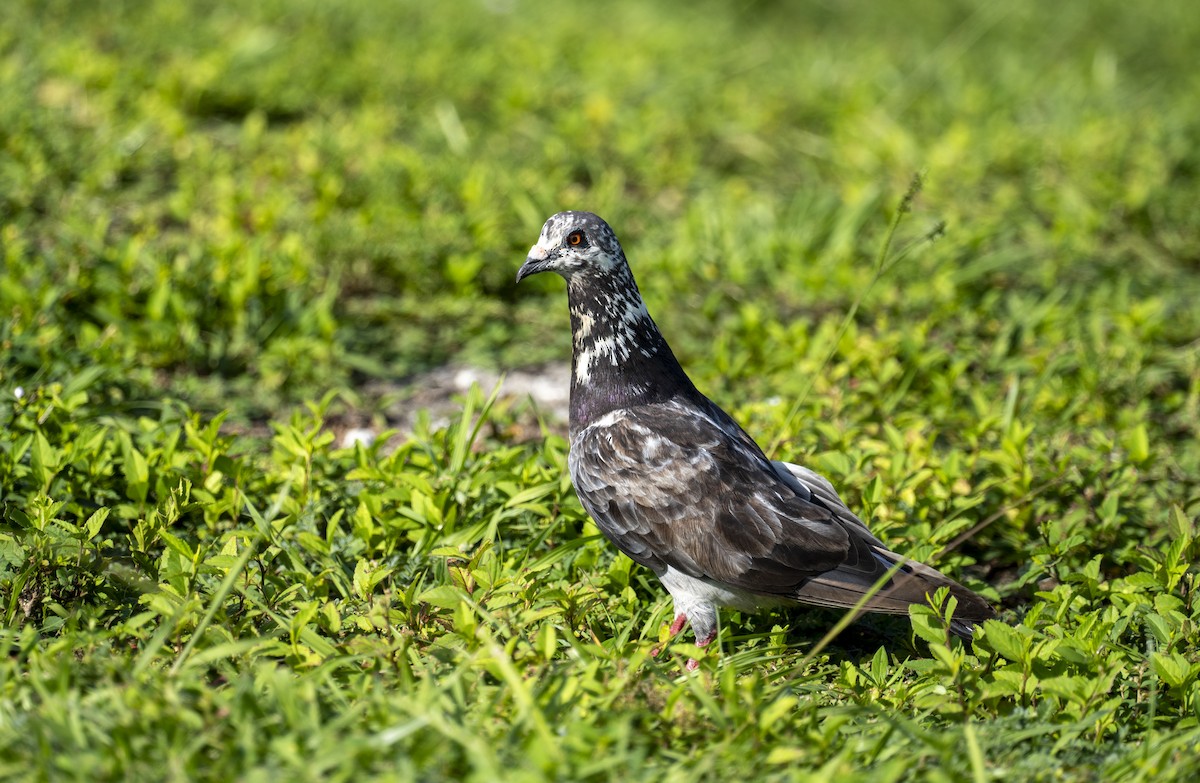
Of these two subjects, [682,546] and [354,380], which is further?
[354,380]

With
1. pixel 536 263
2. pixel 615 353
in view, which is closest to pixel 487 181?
pixel 536 263

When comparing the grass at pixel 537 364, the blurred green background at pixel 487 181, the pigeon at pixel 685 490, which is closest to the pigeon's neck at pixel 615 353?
the pigeon at pixel 685 490

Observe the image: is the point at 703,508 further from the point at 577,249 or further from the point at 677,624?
the point at 577,249

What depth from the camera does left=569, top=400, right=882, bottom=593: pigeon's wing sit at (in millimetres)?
3432

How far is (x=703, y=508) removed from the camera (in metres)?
3.52

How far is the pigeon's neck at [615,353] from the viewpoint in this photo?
3.86m

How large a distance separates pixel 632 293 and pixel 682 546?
95 centimetres

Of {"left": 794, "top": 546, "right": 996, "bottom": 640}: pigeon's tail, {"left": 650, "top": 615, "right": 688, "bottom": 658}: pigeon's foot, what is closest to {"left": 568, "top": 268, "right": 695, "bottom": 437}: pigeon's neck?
{"left": 650, "top": 615, "right": 688, "bottom": 658}: pigeon's foot

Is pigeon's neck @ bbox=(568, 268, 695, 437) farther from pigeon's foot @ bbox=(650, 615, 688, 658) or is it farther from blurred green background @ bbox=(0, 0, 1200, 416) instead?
blurred green background @ bbox=(0, 0, 1200, 416)

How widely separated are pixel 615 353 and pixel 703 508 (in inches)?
26.5

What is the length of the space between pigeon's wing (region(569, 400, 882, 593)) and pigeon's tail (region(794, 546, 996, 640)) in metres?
Answer: 0.03

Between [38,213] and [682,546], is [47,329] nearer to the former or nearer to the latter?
[38,213]

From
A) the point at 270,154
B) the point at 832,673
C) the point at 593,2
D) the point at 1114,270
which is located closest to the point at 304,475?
the point at 832,673

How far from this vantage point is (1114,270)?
20.5 feet
